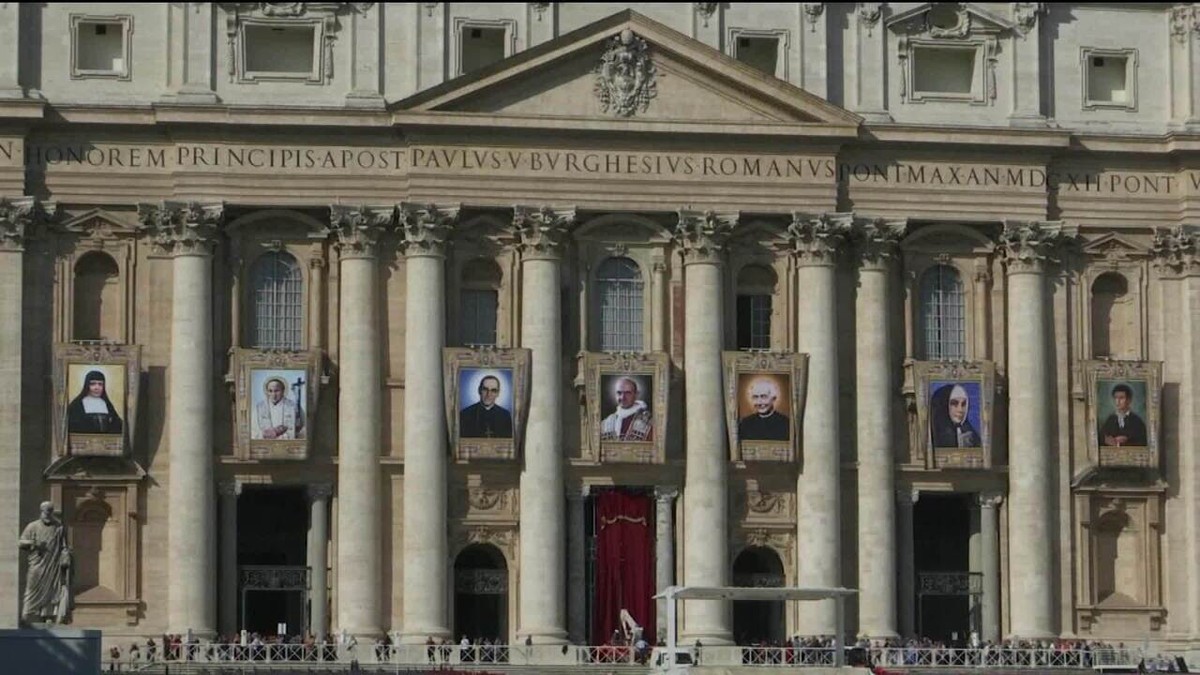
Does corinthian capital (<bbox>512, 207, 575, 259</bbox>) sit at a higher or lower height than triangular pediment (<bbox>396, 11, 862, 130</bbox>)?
lower

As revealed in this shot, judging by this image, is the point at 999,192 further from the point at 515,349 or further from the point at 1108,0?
the point at 515,349

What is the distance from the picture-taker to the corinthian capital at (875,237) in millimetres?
92312

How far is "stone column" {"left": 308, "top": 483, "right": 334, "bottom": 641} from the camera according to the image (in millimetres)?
89500

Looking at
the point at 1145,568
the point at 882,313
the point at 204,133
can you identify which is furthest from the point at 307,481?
the point at 1145,568

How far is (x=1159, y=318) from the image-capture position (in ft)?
309

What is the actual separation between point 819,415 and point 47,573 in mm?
29067

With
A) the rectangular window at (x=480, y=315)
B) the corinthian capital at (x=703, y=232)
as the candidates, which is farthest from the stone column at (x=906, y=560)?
the rectangular window at (x=480, y=315)

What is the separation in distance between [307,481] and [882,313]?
603 inches

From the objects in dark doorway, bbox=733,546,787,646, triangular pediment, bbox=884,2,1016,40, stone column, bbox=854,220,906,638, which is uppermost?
triangular pediment, bbox=884,2,1016,40

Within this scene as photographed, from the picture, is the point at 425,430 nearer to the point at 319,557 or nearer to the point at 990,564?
the point at 319,557

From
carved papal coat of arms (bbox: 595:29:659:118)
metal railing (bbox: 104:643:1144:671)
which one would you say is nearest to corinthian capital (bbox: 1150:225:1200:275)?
metal railing (bbox: 104:643:1144:671)

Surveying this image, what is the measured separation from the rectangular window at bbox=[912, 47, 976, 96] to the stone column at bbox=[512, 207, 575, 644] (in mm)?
10491

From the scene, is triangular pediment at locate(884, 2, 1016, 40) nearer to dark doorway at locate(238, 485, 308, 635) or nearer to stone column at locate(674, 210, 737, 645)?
stone column at locate(674, 210, 737, 645)

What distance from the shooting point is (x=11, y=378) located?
88562mm
